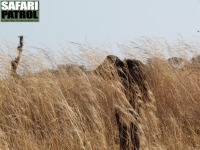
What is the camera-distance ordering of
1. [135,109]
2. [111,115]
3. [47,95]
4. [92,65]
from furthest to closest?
[92,65] → [47,95] → [111,115] → [135,109]

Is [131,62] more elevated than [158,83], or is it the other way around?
[131,62]

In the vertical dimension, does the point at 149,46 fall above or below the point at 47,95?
above

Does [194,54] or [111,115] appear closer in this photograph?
[111,115]

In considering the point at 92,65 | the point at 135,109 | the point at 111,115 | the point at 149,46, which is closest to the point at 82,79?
the point at 92,65

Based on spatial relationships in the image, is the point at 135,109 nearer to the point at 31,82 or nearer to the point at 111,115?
the point at 111,115

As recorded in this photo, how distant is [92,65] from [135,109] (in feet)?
10.5

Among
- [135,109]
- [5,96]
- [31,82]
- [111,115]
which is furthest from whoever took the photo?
[31,82]

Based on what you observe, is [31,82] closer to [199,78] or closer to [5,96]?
[5,96]

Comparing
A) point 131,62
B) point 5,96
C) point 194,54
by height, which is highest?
point 131,62

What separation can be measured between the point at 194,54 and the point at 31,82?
267 cm

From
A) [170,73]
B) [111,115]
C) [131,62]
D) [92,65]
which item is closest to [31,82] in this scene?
[92,65]

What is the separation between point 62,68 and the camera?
588 centimetres

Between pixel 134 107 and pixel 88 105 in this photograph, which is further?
pixel 88 105

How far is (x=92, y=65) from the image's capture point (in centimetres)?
580
